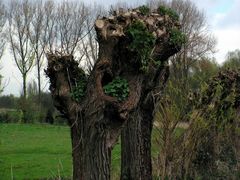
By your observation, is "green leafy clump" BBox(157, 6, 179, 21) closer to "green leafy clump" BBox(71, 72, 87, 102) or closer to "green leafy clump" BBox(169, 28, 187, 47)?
"green leafy clump" BBox(169, 28, 187, 47)

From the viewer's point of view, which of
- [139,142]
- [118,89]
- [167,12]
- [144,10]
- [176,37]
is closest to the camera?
[118,89]

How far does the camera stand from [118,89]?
7.67m

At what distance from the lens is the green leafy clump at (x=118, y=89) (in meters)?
7.61

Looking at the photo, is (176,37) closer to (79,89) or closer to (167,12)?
(167,12)

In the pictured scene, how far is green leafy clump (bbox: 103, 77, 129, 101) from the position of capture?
25.0 feet

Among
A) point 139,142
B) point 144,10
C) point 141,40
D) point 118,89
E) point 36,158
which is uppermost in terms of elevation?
point 144,10

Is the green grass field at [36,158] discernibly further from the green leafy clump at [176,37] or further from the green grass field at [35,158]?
the green leafy clump at [176,37]

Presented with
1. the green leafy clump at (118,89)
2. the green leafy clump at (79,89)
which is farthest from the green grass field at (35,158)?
the green leafy clump at (118,89)

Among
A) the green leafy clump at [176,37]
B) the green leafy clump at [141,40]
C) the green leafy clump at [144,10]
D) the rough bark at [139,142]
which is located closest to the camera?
the green leafy clump at [141,40]

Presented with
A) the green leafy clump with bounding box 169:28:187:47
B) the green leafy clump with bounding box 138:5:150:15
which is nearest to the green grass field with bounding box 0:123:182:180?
the green leafy clump with bounding box 169:28:187:47

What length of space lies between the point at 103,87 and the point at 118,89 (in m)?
0.23

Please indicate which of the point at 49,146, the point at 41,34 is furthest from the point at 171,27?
the point at 41,34

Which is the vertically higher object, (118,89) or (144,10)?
(144,10)

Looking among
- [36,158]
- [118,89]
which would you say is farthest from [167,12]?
[36,158]
